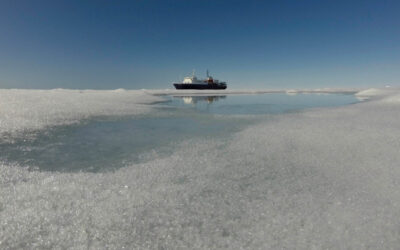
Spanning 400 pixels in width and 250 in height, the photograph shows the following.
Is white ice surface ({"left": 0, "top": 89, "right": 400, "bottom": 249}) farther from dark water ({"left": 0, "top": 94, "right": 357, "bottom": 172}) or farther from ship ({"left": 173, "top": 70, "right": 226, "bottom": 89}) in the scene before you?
ship ({"left": 173, "top": 70, "right": 226, "bottom": 89})

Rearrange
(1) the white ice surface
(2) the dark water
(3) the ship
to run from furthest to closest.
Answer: (3) the ship
(2) the dark water
(1) the white ice surface

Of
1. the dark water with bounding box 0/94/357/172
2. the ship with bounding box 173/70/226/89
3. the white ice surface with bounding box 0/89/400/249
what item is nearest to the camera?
the white ice surface with bounding box 0/89/400/249

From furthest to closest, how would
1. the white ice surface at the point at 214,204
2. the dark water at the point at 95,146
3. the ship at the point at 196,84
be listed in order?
the ship at the point at 196,84
the dark water at the point at 95,146
the white ice surface at the point at 214,204

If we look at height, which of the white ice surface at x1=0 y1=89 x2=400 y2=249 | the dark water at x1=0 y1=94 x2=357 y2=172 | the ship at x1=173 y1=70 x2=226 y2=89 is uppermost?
the ship at x1=173 y1=70 x2=226 y2=89

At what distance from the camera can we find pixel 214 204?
272 cm

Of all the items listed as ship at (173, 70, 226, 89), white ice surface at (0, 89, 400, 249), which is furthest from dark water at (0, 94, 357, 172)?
ship at (173, 70, 226, 89)

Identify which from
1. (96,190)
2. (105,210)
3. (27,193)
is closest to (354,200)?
(105,210)

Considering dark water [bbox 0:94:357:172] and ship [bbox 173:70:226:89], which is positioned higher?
ship [bbox 173:70:226:89]

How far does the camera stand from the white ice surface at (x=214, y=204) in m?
2.10

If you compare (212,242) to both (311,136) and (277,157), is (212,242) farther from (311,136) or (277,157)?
(311,136)

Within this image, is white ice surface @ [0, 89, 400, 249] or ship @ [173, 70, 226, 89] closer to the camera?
white ice surface @ [0, 89, 400, 249]

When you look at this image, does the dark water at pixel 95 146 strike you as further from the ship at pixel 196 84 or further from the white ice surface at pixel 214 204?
the ship at pixel 196 84

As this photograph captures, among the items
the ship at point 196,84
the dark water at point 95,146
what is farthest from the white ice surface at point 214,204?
the ship at point 196,84

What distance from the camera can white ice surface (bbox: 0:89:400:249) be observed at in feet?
6.88
